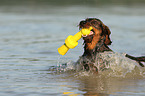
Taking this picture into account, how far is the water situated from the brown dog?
30 centimetres

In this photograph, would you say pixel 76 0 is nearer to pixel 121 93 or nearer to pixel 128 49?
pixel 128 49

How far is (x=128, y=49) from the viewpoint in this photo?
42.3 ft

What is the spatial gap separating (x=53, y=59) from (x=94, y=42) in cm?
260

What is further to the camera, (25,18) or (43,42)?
(25,18)

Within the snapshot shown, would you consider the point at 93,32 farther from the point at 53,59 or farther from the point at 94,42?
the point at 53,59

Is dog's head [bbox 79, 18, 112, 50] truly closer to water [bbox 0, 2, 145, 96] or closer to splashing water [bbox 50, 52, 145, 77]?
splashing water [bbox 50, 52, 145, 77]

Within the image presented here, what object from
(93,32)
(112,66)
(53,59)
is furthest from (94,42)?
(53,59)

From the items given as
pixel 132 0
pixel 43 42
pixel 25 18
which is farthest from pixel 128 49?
pixel 132 0

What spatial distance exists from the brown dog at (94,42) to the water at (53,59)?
11.7 inches

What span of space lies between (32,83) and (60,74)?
1.21 metres

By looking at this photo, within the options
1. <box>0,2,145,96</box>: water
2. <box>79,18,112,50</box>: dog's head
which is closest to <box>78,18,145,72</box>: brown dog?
<box>79,18,112,50</box>: dog's head

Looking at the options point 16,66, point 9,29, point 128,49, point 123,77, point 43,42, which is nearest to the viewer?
point 123,77

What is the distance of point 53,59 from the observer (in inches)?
448

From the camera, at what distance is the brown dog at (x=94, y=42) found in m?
8.84
